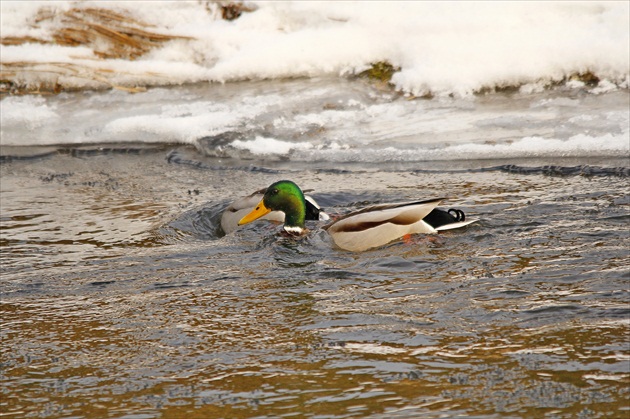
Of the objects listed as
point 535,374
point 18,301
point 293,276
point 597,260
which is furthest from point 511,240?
point 18,301

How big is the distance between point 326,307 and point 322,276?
0.75 metres

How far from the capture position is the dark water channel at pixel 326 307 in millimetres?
3930

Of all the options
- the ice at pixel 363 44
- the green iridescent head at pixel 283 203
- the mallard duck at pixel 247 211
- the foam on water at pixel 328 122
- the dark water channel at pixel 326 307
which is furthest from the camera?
the ice at pixel 363 44

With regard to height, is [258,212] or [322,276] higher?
[258,212]

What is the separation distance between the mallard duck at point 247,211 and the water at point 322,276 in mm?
111

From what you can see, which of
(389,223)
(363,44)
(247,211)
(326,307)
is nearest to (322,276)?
(326,307)

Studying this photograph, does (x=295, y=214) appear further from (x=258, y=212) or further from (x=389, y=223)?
(x=389, y=223)

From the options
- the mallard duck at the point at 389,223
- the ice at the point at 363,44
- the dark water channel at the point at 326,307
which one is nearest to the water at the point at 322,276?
the dark water channel at the point at 326,307

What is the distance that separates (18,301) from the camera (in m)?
5.55

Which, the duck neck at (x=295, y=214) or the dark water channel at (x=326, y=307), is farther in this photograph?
the duck neck at (x=295, y=214)

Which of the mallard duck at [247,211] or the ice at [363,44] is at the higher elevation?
the ice at [363,44]

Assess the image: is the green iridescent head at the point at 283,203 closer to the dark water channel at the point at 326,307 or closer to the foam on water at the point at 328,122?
the dark water channel at the point at 326,307

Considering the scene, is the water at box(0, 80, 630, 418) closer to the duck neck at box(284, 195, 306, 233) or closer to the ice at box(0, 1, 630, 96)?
the duck neck at box(284, 195, 306, 233)

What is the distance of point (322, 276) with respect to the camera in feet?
19.2
